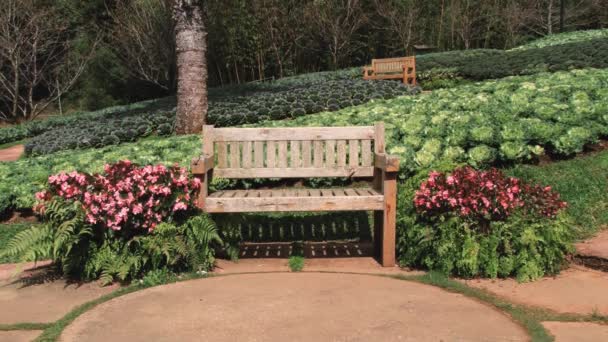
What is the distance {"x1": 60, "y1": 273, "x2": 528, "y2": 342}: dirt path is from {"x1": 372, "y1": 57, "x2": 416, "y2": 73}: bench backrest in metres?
14.7

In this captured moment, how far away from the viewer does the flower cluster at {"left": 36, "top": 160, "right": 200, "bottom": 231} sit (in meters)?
5.02

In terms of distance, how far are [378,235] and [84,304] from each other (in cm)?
267

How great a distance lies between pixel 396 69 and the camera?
19359mm

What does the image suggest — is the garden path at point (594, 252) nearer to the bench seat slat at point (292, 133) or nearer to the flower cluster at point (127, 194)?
the bench seat slat at point (292, 133)

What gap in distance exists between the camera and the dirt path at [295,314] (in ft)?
12.7

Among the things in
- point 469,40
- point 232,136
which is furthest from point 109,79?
point 232,136

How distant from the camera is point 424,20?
30.6 m

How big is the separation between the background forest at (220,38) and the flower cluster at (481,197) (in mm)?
21468

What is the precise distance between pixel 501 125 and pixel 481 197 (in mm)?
3150

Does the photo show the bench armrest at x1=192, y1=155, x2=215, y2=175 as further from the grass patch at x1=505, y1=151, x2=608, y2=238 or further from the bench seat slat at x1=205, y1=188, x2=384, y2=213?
the grass patch at x1=505, y1=151, x2=608, y2=238

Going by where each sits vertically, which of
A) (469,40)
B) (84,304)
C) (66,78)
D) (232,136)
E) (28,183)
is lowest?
(84,304)

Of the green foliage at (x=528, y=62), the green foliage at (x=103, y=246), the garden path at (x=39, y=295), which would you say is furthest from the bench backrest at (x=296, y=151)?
the green foliage at (x=528, y=62)

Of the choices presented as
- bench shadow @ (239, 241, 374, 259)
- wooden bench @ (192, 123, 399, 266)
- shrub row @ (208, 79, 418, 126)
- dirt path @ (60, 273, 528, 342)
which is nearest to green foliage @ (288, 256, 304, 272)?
bench shadow @ (239, 241, 374, 259)

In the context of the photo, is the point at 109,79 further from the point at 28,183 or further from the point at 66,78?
the point at 28,183
